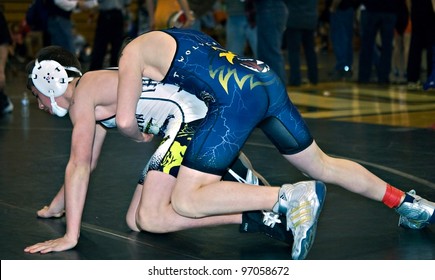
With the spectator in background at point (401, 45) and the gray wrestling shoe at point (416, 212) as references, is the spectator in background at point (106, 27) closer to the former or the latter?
the spectator in background at point (401, 45)

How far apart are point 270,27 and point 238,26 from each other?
0.96 m

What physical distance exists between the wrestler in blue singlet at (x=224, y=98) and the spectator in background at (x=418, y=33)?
7.71 metres

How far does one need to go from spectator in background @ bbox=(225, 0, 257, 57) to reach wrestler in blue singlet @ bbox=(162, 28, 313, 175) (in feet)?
25.2

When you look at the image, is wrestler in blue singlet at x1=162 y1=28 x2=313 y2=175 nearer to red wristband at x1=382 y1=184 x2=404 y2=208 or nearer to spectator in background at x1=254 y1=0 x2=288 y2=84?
red wristband at x1=382 y1=184 x2=404 y2=208

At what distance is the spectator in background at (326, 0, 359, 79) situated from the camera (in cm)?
1385

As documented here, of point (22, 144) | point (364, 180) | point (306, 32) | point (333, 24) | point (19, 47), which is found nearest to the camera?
point (364, 180)

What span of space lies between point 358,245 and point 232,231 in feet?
2.32

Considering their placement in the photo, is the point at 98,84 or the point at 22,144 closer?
the point at 98,84

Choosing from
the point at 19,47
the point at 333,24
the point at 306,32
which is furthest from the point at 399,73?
the point at 19,47

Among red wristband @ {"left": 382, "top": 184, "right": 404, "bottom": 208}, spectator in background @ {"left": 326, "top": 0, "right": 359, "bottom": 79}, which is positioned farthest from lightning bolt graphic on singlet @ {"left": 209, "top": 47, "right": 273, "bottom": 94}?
spectator in background @ {"left": 326, "top": 0, "right": 359, "bottom": 79}

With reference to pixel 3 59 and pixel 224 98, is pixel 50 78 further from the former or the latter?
pixel 3 59

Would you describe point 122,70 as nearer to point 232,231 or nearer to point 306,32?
point 232,231

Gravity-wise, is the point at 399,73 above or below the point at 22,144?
below

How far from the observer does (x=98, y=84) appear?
4711 millimetres
